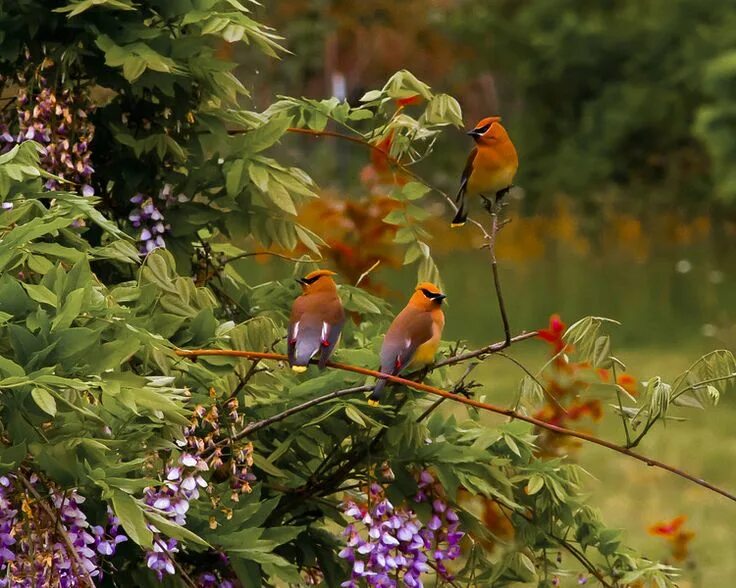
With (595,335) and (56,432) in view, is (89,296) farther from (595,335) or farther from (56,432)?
(595,335)

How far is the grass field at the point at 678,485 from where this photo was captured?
6676 mm

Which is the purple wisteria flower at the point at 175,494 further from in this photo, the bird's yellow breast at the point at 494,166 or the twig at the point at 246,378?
the bird's yellow breast at the point at 494,166

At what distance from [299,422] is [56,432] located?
2.17ft

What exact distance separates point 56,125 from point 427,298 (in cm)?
99

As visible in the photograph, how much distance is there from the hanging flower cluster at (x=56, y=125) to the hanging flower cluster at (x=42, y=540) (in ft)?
2.95

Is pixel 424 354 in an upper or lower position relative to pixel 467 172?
lower

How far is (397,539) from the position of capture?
2.88m

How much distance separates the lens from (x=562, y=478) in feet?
10.5

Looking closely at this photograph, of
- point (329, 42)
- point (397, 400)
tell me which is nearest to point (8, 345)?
point (397, 400)

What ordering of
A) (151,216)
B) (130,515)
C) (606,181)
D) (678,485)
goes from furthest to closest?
(606,181) → (678,485) → (151,216) → (130,515)

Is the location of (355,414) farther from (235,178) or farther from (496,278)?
(235,178)

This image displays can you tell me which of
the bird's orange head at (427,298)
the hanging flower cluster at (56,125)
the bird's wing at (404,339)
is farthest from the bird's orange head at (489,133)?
the hanging flower cluster at (56,125)

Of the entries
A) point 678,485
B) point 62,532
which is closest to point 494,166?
point 62,532

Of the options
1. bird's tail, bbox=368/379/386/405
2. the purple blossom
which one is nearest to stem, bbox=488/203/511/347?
bird's tail, bbox=368/379/386/405
